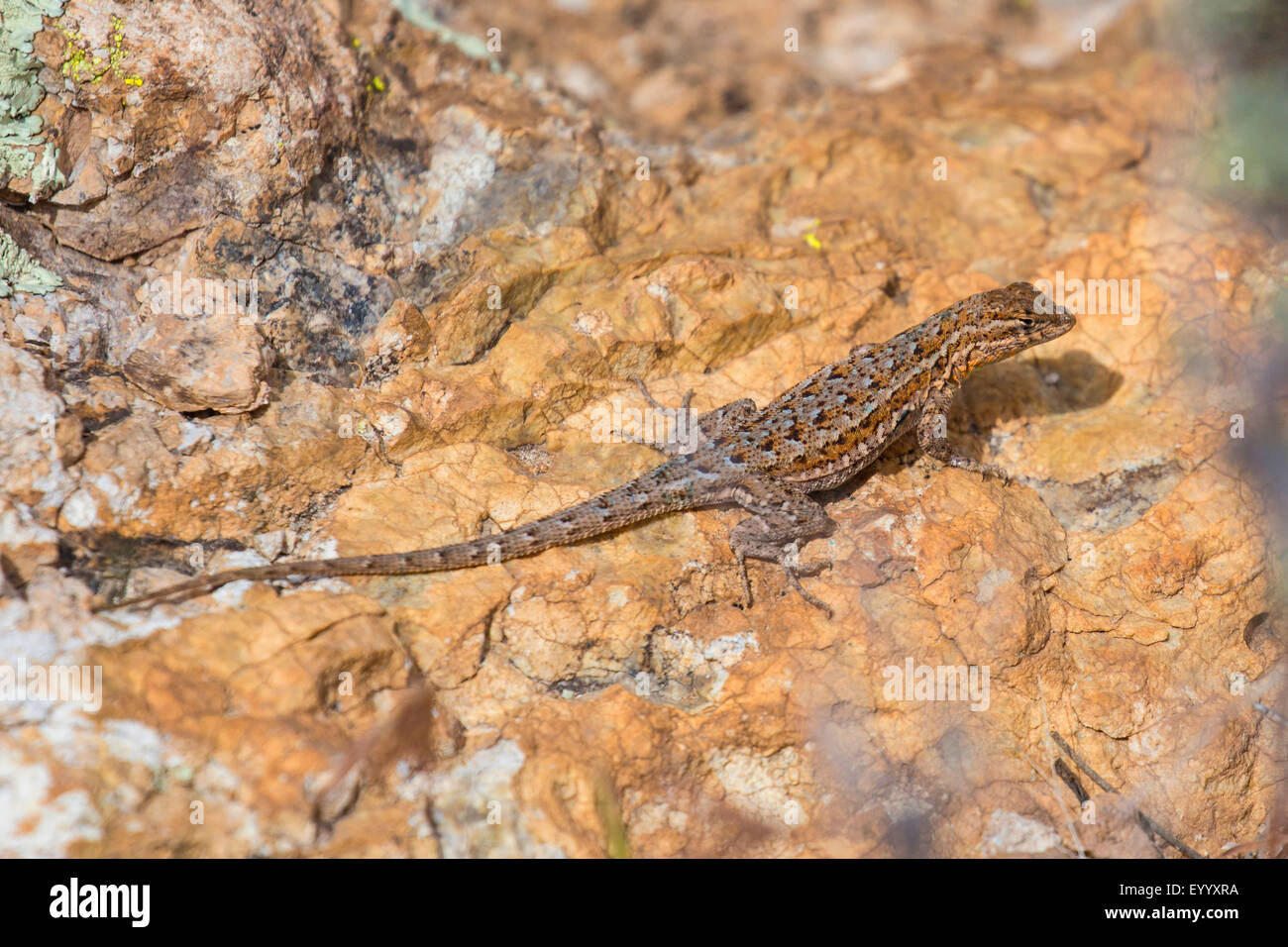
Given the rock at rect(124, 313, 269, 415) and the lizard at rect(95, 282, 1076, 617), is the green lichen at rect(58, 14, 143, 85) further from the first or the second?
the lizard at rect(95, 282, 1076, 617)

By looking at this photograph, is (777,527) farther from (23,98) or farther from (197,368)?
(23,98)

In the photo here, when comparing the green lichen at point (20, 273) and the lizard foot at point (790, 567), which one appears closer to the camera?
the lizard foot at point (790, 567)

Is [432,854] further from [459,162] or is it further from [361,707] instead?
[459,162]

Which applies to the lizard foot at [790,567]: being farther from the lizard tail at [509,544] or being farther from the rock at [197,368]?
the rock at [197,368]

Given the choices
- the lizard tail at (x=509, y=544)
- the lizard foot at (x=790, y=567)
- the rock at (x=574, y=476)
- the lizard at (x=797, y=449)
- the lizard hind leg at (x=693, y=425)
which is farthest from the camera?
the lizard hind leg at (x=693, y=425)

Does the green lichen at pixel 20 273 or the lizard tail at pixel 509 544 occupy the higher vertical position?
the green lichen at pixel 20 273

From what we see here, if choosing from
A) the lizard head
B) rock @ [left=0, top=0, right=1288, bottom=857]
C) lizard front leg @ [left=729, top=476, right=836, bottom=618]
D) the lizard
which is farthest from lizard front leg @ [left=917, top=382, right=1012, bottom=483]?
lizard front leg @ [left=729, top=476, right=836, bottom=618]

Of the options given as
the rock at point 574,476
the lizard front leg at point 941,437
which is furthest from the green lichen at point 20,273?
the lizard front leg at point 941,437

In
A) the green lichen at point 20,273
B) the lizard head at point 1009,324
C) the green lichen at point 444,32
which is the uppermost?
the green lichen at point 444,32

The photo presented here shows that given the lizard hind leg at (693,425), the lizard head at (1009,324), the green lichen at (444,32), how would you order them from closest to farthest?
the lizard hind leg at (693,425), the lizard head at (1009,324), the green lichen at (444,32)
